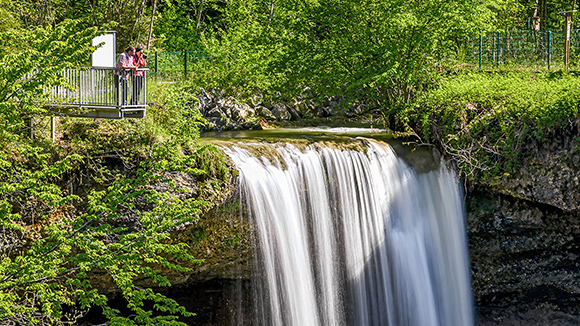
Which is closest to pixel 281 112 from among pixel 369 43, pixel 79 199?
pixel 369 43

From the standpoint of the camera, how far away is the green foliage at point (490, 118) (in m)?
14.6

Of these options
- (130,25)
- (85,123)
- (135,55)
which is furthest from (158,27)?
(85,123)

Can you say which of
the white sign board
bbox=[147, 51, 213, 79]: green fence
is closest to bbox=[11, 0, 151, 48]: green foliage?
bbox=[147, 51, 213, 79]: green fence

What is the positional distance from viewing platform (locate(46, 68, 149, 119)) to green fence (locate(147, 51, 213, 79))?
11.6 metres

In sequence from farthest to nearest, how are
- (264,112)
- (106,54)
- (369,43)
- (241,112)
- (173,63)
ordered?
(173,63) < (264,112) < (241,112) < (369,43) < (106,54)

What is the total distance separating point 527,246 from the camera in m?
15.3

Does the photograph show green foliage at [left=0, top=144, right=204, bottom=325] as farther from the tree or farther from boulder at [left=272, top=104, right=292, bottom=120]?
boulder at [left=272, top=104, right=292, bottom=120]

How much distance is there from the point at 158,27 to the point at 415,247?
67.5 ft

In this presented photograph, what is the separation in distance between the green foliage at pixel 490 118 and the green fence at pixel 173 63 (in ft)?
33.5

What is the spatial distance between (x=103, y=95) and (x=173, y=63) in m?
14.1

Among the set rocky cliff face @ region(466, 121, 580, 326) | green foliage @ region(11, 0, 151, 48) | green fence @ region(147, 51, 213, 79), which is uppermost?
green foliage @ region(11, 0, 151, 48)

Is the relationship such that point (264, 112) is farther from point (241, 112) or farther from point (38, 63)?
point (38, 63)

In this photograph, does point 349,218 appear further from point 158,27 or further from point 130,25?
point 158,27

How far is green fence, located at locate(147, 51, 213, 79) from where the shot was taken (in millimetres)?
24141
